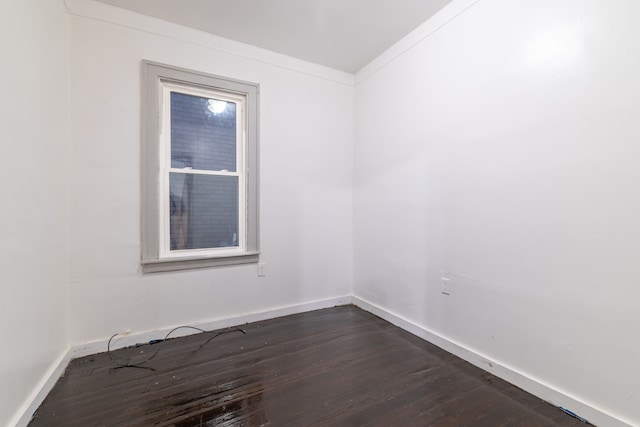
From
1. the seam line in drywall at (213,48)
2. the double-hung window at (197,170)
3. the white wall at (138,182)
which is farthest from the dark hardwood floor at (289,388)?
the seam line in drywall at (213,48)

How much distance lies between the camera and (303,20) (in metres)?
2.22

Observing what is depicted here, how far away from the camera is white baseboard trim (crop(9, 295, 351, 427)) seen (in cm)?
141

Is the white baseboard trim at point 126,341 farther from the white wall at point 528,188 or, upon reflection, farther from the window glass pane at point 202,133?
the window glass pane at point 202,133

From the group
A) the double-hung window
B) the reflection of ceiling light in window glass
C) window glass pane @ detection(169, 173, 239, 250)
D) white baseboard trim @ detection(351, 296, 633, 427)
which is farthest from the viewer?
the reflection of ceiling light in window glass

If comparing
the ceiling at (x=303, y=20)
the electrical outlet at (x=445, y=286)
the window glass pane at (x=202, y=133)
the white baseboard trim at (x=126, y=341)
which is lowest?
the white baseboard trim at (x=126, y=341)

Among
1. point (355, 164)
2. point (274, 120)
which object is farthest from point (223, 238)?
point (355, 164)

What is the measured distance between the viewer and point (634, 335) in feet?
4.14

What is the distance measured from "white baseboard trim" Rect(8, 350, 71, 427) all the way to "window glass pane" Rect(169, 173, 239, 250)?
1000mm

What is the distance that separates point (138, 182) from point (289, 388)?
1.90 m

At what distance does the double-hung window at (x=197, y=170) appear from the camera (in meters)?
2.22

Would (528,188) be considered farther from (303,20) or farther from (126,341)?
(126,341)

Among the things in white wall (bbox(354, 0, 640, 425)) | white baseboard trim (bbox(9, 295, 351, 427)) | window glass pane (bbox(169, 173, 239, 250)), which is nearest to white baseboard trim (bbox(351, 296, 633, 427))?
white wall (bbox(354, 0, 640, 425))

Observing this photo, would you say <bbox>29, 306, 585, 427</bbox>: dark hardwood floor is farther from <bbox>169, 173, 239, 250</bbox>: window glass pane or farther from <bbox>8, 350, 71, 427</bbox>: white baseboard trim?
<bbox>169, 173, 239, 250</bbox>: window glass pane

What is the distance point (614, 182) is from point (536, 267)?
1.85ft
